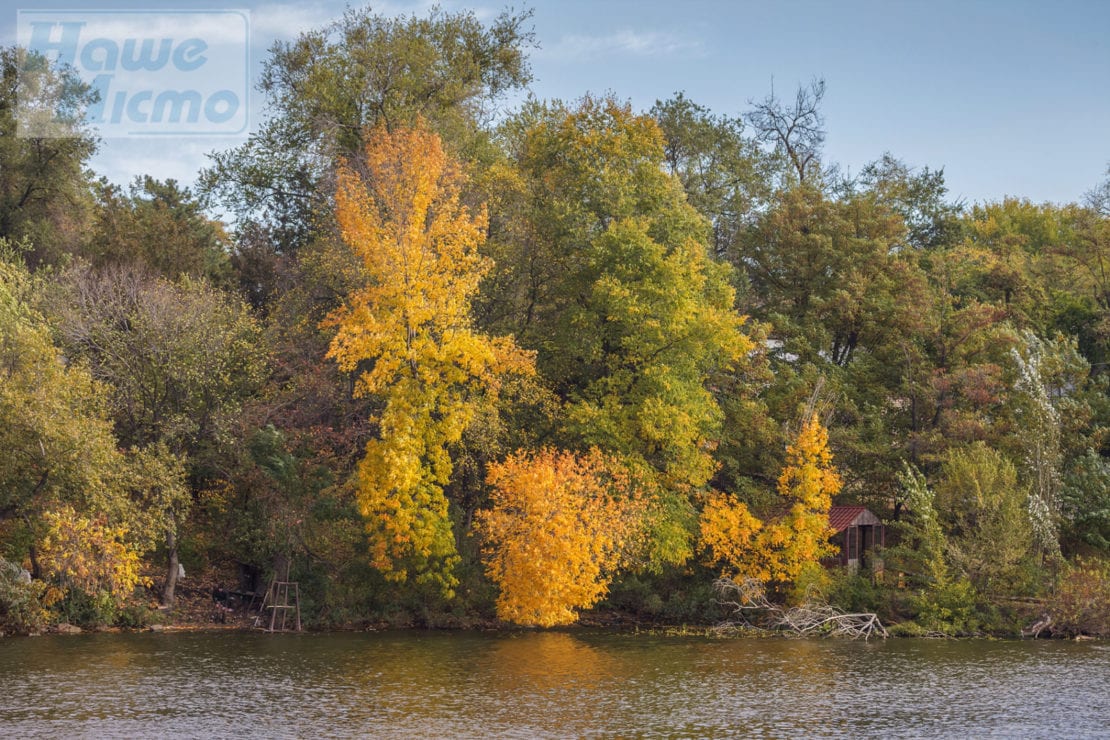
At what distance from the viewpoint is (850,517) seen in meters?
46.3

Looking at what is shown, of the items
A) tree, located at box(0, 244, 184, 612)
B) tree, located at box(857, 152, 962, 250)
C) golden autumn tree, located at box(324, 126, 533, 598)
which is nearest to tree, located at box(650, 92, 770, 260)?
tree, located at box(857, 152, 962, 250)

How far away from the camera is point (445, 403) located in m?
43.0

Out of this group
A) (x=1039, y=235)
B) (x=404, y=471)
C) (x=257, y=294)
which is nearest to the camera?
(x=404, y=471)

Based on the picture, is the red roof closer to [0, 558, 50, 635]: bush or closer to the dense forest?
the dense forest

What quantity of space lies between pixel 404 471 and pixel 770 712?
1761 centimetres

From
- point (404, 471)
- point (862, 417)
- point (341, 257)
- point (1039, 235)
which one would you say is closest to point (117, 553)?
point (404, 471)

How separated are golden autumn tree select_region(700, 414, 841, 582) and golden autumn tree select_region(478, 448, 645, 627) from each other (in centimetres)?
355

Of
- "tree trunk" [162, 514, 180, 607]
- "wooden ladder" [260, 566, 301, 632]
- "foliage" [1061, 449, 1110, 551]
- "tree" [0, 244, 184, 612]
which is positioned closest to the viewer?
"tree" [0, 244, 184, 612]

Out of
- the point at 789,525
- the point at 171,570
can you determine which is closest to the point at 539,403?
the point at 789,525

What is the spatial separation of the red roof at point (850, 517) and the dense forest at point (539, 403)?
1203 millimetres

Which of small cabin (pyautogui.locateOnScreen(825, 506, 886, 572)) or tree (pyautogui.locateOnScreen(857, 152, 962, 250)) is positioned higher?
tree (pyautogui.locateOnScreen(857, 152, 962, 250))

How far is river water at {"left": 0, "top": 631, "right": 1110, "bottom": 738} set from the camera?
25953 mm

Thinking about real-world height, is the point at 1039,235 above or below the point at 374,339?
above

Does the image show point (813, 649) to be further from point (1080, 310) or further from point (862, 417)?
point (1080, 310)
